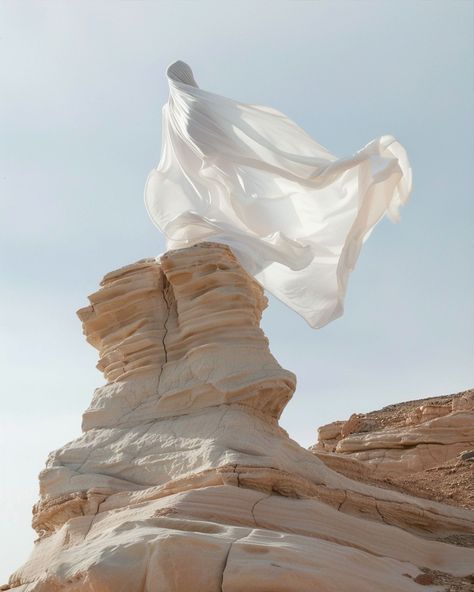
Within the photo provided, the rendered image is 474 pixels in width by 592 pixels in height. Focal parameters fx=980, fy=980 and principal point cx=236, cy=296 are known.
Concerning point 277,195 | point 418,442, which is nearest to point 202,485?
point 277,195

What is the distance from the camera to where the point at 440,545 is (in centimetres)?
1068

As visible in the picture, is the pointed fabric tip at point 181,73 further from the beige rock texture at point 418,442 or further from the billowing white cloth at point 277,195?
the beige rock texture at point 418,442

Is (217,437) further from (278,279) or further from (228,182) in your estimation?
(228,182)

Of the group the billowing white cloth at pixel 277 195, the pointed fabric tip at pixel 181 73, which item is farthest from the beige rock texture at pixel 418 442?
the pointed fabric tip at pixel 181 73

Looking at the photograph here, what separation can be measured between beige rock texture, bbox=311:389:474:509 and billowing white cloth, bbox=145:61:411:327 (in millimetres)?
5099

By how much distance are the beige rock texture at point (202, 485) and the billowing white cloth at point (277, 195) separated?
29.3 inches

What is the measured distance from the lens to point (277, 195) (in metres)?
13.3

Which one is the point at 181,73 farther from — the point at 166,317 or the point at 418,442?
the point at 418,442

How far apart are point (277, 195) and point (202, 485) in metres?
4.97

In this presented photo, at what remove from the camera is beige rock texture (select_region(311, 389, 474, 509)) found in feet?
57.4

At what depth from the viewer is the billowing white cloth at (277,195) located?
12562mm

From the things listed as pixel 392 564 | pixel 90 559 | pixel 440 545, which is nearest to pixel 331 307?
pixel 440 545

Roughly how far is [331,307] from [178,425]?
285 centimetres

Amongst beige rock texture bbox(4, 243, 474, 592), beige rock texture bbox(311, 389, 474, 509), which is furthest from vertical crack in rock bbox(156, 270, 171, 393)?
beige rock texture bbox(311, 389, 474, 509)
